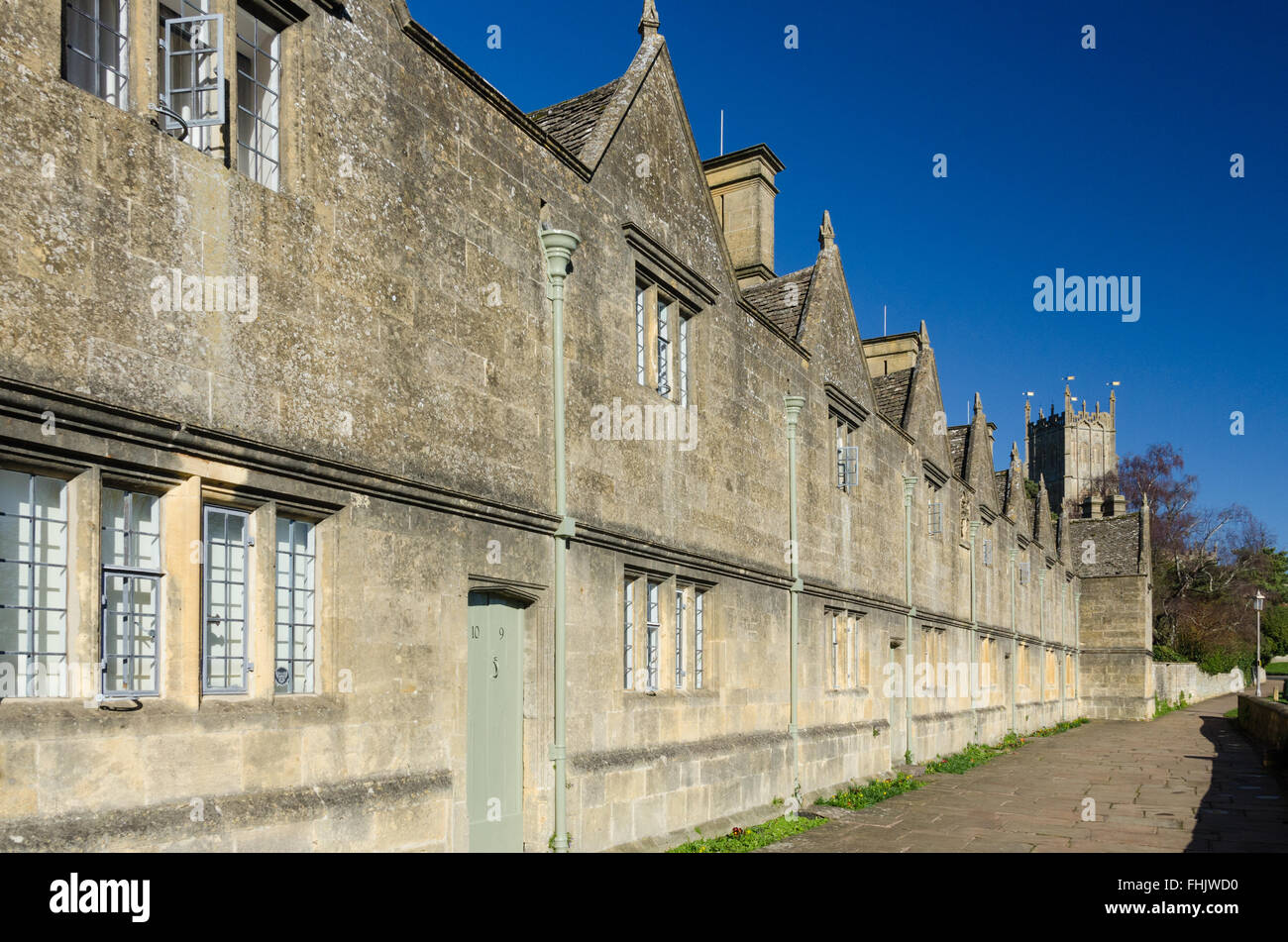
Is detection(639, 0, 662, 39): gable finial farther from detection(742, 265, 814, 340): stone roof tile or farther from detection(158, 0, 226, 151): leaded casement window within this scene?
detection(158, 0, 226, 151): leaded casement window

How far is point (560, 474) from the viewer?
1019cm

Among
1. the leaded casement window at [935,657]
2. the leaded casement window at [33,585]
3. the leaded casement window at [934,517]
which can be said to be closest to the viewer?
the leaded casement window at [33,585]

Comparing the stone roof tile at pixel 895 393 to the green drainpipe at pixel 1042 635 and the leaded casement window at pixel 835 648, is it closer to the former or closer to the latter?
the leaded casement window at pixel 835 648

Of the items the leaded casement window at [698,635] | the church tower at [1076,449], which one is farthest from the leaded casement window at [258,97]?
the church tower at [1076,449]

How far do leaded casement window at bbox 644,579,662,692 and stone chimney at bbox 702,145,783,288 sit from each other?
7.70m

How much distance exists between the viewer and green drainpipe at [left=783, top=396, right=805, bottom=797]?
1523cm

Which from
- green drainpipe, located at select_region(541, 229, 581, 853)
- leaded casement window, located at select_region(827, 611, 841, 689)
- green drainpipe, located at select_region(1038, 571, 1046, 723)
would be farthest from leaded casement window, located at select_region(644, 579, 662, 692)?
green drainpipe, located at select_region(1038, 571, 1046, 723)

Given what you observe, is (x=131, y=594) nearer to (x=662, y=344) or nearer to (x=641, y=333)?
(x=641, y=333)

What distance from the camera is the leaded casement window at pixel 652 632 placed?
12.0 meters

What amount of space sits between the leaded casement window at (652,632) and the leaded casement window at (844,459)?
7.00 m
